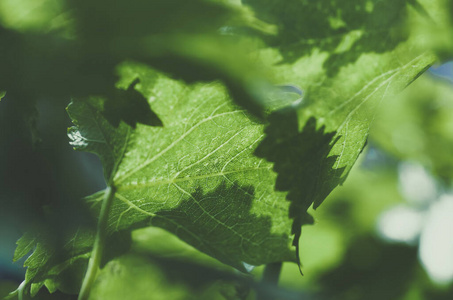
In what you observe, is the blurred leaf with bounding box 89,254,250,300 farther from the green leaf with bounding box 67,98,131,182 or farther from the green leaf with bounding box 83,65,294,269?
the green leaf with bounding box 67,98,131,182

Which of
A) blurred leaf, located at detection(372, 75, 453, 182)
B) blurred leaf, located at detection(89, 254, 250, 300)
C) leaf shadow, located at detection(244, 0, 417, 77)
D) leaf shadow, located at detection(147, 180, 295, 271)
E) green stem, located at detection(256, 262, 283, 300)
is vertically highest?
leaf shadow, located at detection(244, 0, 417, 77)

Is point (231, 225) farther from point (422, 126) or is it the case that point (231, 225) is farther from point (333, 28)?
point (422, 126)

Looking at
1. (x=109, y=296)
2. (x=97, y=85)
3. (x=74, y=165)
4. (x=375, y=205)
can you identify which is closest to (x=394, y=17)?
(x=97, y=85)

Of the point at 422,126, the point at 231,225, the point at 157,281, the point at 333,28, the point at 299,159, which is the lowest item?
the point at 422,126

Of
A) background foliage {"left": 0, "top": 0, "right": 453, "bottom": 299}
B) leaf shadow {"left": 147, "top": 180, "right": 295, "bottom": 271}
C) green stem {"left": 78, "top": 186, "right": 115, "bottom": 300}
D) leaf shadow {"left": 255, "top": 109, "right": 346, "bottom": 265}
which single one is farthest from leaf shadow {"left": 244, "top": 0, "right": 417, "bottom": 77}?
green stem {"left": 78, "top": 186, "right": 115, "bottom": 300}

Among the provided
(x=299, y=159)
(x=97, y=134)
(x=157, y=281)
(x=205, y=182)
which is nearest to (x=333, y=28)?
(x=299, y=159)

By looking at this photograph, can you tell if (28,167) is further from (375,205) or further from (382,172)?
(382,172)
